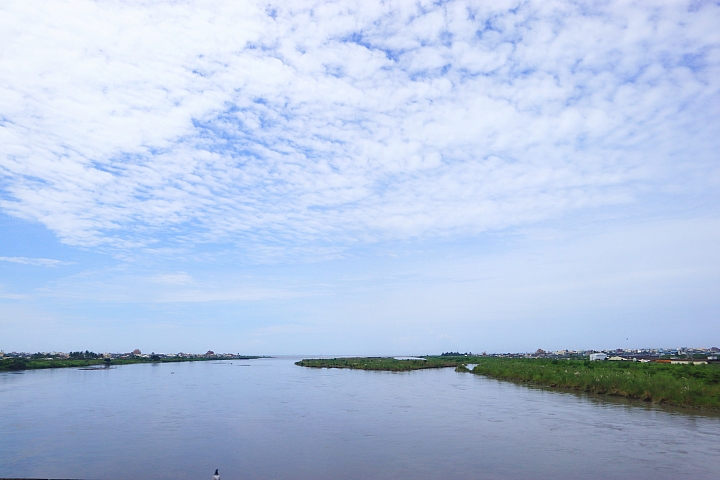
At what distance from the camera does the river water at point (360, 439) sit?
592 inches

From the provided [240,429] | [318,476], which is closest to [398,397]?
[240,429]

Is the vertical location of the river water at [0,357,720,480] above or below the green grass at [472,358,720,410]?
below

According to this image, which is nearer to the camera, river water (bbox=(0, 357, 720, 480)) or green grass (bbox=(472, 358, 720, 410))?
river water (bbox=(0, 357, 720, 480))

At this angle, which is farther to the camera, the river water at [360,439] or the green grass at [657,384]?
the green grass at [657,384]

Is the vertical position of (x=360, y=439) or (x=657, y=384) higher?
(x=657, y=384)

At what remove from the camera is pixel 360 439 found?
20203mm

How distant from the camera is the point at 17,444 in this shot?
18891 mm

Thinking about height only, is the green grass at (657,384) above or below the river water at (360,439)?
above

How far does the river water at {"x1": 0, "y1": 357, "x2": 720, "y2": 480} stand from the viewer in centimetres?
1505

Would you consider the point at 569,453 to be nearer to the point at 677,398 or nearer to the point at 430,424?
the point at 430,424

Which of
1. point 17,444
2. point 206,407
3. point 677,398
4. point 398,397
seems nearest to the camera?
point 17,444

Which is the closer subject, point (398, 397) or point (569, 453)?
point (569, 453)

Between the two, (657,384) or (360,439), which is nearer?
(360,439)

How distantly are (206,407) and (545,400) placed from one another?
22535 millimetres
